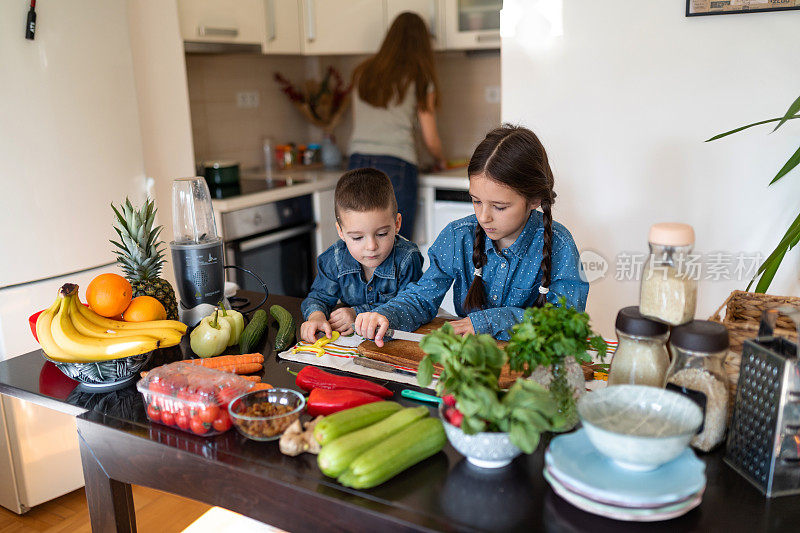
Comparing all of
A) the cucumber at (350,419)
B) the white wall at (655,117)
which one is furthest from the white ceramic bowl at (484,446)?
the white wall at (655,117)

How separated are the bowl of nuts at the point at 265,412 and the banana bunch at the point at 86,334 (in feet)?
0.91

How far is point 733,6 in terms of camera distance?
2.13 m

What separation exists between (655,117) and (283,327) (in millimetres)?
1547

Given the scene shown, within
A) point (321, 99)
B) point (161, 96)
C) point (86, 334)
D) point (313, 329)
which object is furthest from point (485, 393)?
point (321, 99)

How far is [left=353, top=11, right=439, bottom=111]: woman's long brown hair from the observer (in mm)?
3223

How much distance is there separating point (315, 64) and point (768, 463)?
3790mm

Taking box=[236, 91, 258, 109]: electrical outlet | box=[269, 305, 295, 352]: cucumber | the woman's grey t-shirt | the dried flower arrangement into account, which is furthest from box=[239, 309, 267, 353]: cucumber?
the dried flower arrangement

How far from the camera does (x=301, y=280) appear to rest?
346 centimetres

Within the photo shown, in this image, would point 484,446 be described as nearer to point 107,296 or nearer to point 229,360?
point 229,360

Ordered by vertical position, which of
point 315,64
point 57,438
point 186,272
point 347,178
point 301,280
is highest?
point 315,64

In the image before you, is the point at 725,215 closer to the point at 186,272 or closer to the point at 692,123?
the point at 692,123

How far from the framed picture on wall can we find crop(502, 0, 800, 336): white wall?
2cm

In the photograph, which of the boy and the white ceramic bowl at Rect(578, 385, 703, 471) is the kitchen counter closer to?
the boy

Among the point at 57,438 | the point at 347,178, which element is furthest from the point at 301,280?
the point at 347,178
